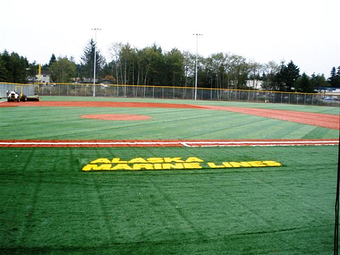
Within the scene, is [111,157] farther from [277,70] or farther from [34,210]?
[277,70]

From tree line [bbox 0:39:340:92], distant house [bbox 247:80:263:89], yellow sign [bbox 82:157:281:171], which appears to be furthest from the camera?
distant house [bbox 247:80:263:89]

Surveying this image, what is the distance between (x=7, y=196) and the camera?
175 inches

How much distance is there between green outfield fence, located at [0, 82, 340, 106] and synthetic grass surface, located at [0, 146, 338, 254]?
50.9 meters

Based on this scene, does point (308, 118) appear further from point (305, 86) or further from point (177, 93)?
point (305, 86)

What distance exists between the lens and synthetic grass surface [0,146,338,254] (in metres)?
3.24

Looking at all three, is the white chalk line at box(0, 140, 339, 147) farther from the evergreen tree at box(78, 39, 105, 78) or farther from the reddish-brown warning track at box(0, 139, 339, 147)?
the evergreen tree at box(78, 39, 105, 78)

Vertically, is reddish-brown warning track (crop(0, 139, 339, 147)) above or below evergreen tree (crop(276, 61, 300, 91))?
below

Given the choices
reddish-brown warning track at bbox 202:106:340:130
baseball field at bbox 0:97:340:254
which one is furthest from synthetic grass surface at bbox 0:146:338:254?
reddish-brown warning track at bbox 202:106:340:130

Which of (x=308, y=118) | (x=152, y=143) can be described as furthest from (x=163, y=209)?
(x=308, y=118)

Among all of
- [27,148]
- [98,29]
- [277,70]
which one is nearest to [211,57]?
[277,70]

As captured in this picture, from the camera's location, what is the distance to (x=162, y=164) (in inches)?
262

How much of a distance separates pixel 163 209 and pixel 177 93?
56.8 metres

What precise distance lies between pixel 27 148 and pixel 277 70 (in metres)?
85.7

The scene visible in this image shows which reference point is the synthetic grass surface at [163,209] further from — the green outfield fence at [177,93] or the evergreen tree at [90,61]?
the evergreen tree at [90,61]
